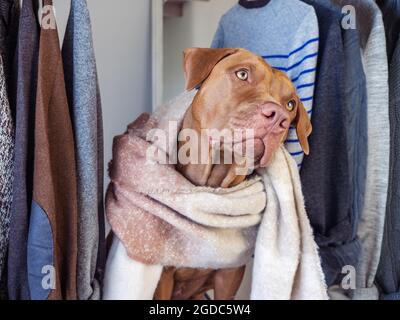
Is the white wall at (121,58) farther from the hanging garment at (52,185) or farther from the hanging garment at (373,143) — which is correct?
the hanging garment at (373,143)

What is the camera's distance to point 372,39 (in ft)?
2.72

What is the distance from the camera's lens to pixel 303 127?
31.7 inches

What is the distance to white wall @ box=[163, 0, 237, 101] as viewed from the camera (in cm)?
105

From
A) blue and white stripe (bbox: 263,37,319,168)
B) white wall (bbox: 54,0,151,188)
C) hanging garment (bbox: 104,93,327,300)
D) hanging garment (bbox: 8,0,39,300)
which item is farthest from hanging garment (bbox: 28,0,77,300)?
blue and white stripe (bbox: 263,37,319,168)

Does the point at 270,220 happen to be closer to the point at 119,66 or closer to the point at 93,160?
the point at 93,160

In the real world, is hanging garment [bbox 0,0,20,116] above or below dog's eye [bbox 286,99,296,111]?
above

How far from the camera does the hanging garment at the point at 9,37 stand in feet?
2.10

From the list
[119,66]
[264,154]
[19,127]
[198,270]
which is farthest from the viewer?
[119,66]

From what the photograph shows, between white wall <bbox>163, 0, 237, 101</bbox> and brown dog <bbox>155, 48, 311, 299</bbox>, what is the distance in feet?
0.80

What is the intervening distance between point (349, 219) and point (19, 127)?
656 millimetres

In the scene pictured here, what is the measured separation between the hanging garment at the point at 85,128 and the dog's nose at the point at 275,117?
0.97 ft

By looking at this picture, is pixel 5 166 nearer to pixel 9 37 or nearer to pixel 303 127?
pixel 9 37

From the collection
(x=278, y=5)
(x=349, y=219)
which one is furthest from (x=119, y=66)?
(x=349, y=219)

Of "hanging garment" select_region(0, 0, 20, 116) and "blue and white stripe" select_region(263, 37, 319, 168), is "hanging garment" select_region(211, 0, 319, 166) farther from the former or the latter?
"hanging garment" select_region(0, 0, 20, 116)
